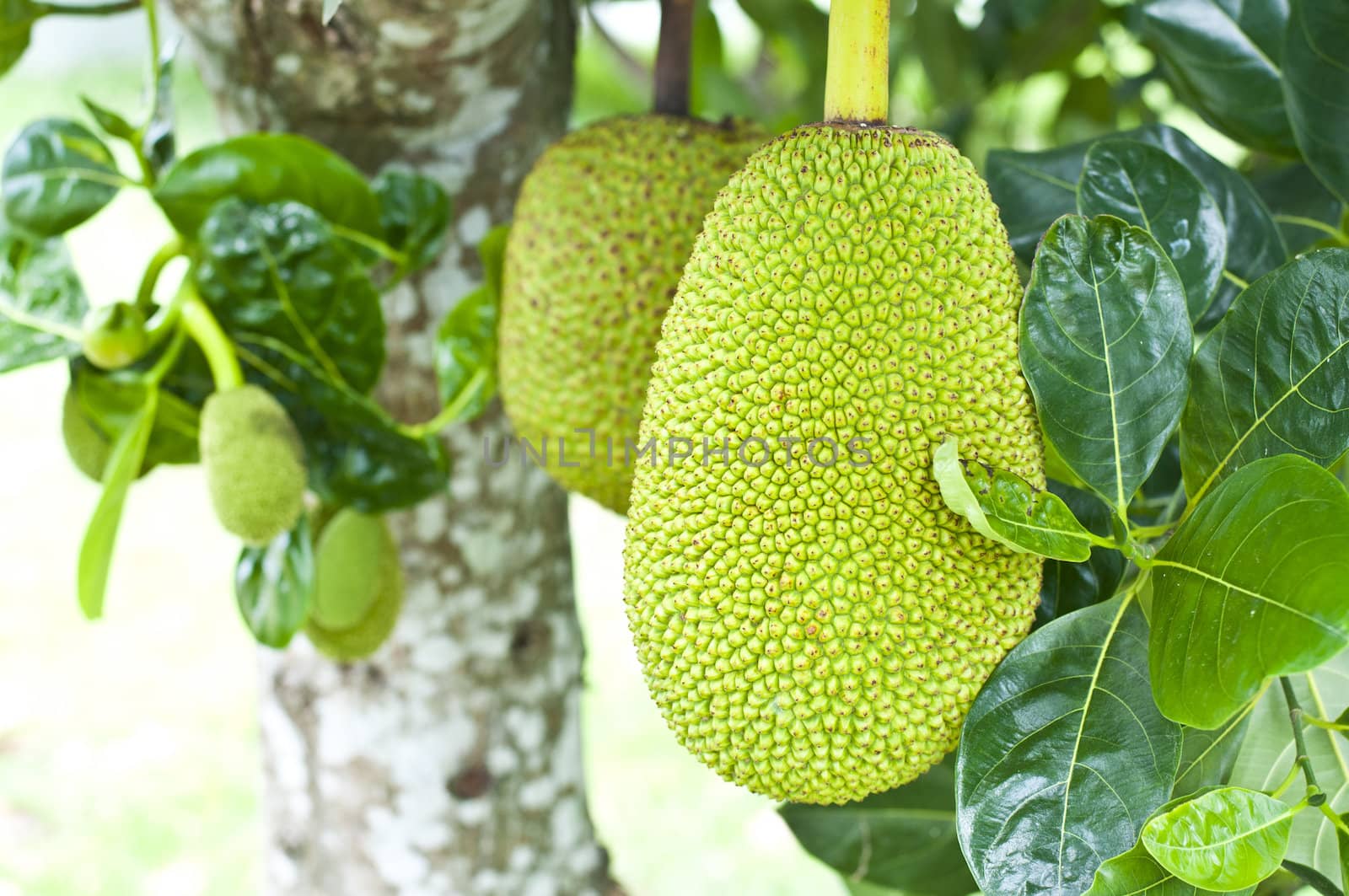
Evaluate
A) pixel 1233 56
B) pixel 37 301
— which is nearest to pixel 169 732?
pixel 37 301

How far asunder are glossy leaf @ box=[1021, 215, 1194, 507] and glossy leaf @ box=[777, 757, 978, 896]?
0.34 meters

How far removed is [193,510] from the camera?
3125 mm

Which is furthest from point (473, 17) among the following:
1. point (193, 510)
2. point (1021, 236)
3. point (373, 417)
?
point (193, 510)

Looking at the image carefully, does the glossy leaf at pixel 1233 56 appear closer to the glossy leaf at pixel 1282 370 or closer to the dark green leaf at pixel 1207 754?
the glossy leaf at pixel 1282 370

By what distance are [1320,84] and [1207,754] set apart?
1.15 ft

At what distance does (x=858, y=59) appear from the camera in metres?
0.52

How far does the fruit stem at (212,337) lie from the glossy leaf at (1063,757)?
22.3 inches

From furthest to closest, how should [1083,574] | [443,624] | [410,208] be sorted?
[443,624] < [410,208] < [1083,574]

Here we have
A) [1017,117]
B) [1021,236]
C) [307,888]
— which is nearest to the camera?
[1021,236]

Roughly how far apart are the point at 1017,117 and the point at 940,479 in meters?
1.62

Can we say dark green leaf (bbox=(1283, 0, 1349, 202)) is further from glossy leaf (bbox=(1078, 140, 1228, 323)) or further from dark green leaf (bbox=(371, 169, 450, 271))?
dark green leaf (bbox=(371, 169, 450, 271))

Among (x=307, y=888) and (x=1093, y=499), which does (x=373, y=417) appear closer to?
(x=1093, y=499)

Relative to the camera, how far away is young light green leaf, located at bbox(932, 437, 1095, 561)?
44 centimetres

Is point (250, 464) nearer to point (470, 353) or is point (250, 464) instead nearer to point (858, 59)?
point (470, 353)
